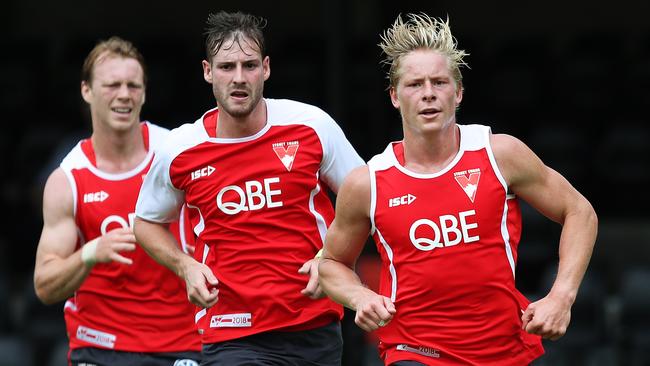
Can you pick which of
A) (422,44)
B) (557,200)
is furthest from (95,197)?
(557,200)

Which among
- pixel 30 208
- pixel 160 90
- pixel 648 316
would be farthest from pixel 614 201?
pixel 30 208

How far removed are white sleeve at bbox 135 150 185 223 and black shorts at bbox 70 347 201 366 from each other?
73 centimetres

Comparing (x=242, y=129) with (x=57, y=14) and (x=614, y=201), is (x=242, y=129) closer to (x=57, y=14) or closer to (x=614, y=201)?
(x=614, y=201)

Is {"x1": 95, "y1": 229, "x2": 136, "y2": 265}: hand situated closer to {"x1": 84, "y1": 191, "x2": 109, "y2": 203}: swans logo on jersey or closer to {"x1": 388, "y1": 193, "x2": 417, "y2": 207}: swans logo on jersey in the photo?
{"x1": 84, "y1": 191, "x2": 109, "y2": 203}: swans logo on jersey

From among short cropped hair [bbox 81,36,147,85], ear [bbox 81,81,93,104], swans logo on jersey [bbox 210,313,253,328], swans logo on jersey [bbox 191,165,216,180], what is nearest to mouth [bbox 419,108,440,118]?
swans logo on jersey [bbox 191,165,216,180]

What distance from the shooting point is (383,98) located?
432 inches

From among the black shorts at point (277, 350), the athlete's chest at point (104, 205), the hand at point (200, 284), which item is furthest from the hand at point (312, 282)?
the athlete's chest at point (104, 205)

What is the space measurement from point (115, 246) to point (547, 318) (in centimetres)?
204

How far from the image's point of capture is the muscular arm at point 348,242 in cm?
512

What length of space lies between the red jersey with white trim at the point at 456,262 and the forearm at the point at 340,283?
0.16 m

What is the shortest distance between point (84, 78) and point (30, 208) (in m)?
4.76

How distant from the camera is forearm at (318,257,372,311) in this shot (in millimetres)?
5074

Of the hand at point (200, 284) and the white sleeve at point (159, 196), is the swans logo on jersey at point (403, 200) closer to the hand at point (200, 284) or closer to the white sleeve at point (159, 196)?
the hand at point (200, 284)

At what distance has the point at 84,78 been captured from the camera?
6625mm
